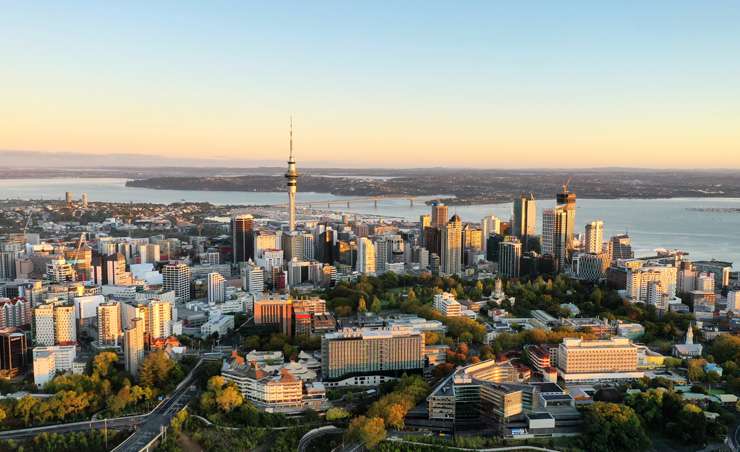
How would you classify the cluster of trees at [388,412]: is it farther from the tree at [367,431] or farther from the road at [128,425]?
the road at [128,425]

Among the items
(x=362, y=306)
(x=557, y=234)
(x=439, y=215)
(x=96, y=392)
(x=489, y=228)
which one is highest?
(x=439, y=215)

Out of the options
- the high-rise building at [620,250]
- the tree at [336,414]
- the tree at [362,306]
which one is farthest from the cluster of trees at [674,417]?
the high-rise building at [620,250]

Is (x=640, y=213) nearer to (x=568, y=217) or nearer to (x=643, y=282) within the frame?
(x=568, y=217)

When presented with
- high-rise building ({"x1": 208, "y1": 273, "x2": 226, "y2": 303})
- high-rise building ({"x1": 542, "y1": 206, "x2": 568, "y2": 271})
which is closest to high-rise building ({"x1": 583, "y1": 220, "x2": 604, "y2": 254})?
high-rise building ({"x1": 542, "y1": 206, "x2": 568, "y2": 271})

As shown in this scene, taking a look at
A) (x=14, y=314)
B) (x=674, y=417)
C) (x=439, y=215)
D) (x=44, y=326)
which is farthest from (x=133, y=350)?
(x=439, y=215)

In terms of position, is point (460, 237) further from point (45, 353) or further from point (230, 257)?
point (45, 353)

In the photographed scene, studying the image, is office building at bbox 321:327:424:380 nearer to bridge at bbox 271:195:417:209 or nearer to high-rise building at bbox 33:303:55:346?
high-rise building at bbox 33:303:55:346

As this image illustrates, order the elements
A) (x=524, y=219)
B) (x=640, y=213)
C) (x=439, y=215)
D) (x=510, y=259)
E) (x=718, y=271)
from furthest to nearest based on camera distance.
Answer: (x=640, y=213)
(x=439, y=215)
(x=524, y=219)
(x=510, y=259)
(x=718, y=271)

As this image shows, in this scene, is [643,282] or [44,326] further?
[643,282]
